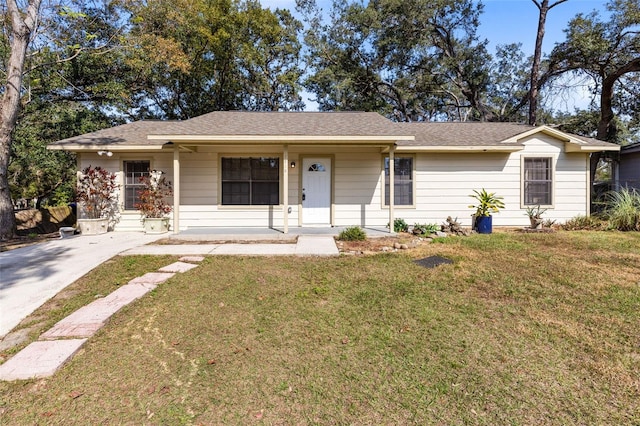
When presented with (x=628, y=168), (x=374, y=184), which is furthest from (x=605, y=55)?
(x=374, y=184)

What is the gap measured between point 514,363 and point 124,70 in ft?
61.9

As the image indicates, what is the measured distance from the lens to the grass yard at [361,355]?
193 cm

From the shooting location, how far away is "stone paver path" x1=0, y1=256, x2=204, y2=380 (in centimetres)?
236

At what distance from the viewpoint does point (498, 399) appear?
2006mm

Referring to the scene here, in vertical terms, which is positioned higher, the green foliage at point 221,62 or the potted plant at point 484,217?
the green foliage at point 221,62

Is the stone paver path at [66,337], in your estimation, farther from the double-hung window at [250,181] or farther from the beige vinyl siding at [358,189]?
the beige vinyl siding at [358,189]

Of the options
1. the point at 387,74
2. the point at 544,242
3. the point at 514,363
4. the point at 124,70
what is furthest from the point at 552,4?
the point at 124,70

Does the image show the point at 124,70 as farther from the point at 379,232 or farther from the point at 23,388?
the point at 23,388

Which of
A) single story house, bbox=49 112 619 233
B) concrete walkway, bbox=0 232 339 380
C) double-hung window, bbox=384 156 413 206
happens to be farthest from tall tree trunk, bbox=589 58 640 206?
concrete walkway, bbox=0 232 339 380

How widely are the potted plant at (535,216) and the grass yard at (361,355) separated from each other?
393 cm

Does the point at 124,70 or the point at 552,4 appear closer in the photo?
the point at 552,4

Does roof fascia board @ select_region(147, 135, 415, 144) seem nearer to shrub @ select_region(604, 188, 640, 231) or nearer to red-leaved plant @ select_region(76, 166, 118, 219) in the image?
red-leaved plant @ select_region(76, 166, 118, 219)

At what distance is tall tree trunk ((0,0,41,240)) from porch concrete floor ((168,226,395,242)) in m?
5.06

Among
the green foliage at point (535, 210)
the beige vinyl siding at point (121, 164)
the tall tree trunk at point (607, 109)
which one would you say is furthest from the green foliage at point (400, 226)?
the tall tree trunk at point (607, 109)
